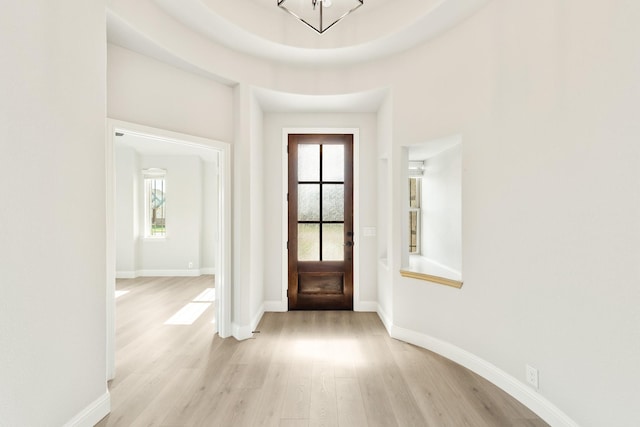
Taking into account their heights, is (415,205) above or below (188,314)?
above

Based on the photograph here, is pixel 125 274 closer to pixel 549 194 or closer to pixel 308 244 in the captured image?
pixel 308 244

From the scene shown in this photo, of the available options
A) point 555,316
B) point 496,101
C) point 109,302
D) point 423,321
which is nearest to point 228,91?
point 109,302

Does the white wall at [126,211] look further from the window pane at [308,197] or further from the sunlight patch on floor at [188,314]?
the window pane at [308,197]

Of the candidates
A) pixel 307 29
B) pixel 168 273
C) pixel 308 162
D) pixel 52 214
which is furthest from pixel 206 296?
pixel 307 29

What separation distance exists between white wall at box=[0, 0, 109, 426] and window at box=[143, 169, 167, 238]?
4.90 metres

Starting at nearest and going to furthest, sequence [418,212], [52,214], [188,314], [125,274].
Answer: [52,214]
[188,314]
[418,212]
[125,274]

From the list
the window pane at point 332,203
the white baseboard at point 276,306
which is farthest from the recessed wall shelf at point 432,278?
the white baseboard at point 276,306

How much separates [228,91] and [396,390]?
10.5ft

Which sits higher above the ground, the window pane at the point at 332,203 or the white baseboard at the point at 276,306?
the window pane at the point at 332,203

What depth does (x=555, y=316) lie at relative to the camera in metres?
1.84

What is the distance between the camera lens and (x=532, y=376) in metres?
2.01

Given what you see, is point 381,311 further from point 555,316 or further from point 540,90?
point 540,90

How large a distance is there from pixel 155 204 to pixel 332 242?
4.54 metres

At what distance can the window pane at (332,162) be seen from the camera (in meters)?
4.07
